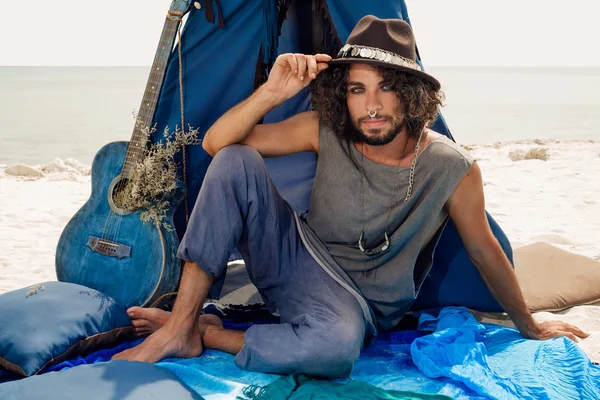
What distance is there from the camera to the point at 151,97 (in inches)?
138

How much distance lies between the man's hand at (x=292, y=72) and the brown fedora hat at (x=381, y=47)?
7 centimetres

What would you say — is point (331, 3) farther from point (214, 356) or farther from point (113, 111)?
point (113, 111)

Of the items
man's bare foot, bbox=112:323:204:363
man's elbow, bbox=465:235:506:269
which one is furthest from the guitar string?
man's elbow, bbox=465:235:506:269

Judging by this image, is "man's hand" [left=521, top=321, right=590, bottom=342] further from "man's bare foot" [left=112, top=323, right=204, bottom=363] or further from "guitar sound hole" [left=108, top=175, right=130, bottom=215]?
"guitar sound hole" [left=108, top=175, right=130, bottom=215]

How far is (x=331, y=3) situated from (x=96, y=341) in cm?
193

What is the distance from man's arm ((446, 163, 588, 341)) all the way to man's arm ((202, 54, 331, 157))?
0.72 meters

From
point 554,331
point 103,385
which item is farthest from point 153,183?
point 554,331

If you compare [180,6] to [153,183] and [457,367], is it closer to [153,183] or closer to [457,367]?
[153,183]

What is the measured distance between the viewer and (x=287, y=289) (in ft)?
9.62

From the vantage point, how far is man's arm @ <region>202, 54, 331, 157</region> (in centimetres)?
289

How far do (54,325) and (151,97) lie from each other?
4.20ft

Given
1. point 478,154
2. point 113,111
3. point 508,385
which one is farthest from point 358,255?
point 113,111

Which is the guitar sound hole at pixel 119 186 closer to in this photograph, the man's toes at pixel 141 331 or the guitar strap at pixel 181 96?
the guitar strap at pixel 181 96

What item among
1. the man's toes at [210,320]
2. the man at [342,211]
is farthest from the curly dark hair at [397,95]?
the man's toes at [210,320]
